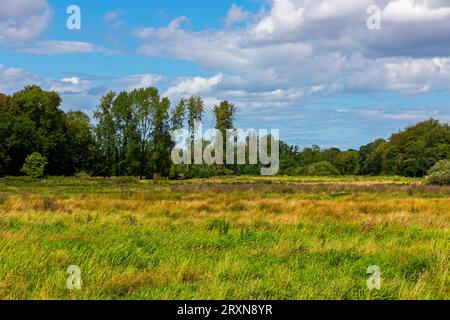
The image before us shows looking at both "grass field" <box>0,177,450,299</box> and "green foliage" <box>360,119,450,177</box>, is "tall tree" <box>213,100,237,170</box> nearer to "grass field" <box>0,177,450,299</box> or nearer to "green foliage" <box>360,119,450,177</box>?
"green foliage" <box>360,119,450,177</box>

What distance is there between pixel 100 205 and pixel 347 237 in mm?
10364

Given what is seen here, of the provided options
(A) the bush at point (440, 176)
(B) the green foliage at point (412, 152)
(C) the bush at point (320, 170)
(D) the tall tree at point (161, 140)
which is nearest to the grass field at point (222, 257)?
(A) the bush at point (440, 176)

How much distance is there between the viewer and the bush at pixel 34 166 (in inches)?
2405

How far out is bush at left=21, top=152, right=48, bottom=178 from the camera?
61.1 meters

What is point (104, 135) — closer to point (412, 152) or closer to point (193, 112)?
point (193, 112)

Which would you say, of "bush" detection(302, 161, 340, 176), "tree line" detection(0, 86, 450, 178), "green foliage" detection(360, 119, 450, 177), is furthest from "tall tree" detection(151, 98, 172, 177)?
"green foliage" detection(360, 119, 450, 177)

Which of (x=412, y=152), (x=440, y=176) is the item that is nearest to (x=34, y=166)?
(x=440, y=176)

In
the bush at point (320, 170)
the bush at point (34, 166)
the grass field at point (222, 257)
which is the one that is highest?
the bush at point (34, 166)

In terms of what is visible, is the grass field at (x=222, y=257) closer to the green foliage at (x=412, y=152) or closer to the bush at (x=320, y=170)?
the green foliage at (x=412, y=152)

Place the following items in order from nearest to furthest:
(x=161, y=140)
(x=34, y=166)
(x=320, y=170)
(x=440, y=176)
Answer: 1. (x=440, y=176)
2. (x=34, y=166)
3. (x=161, y=140)
4. (x=320, y=170)

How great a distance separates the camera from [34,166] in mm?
61531
